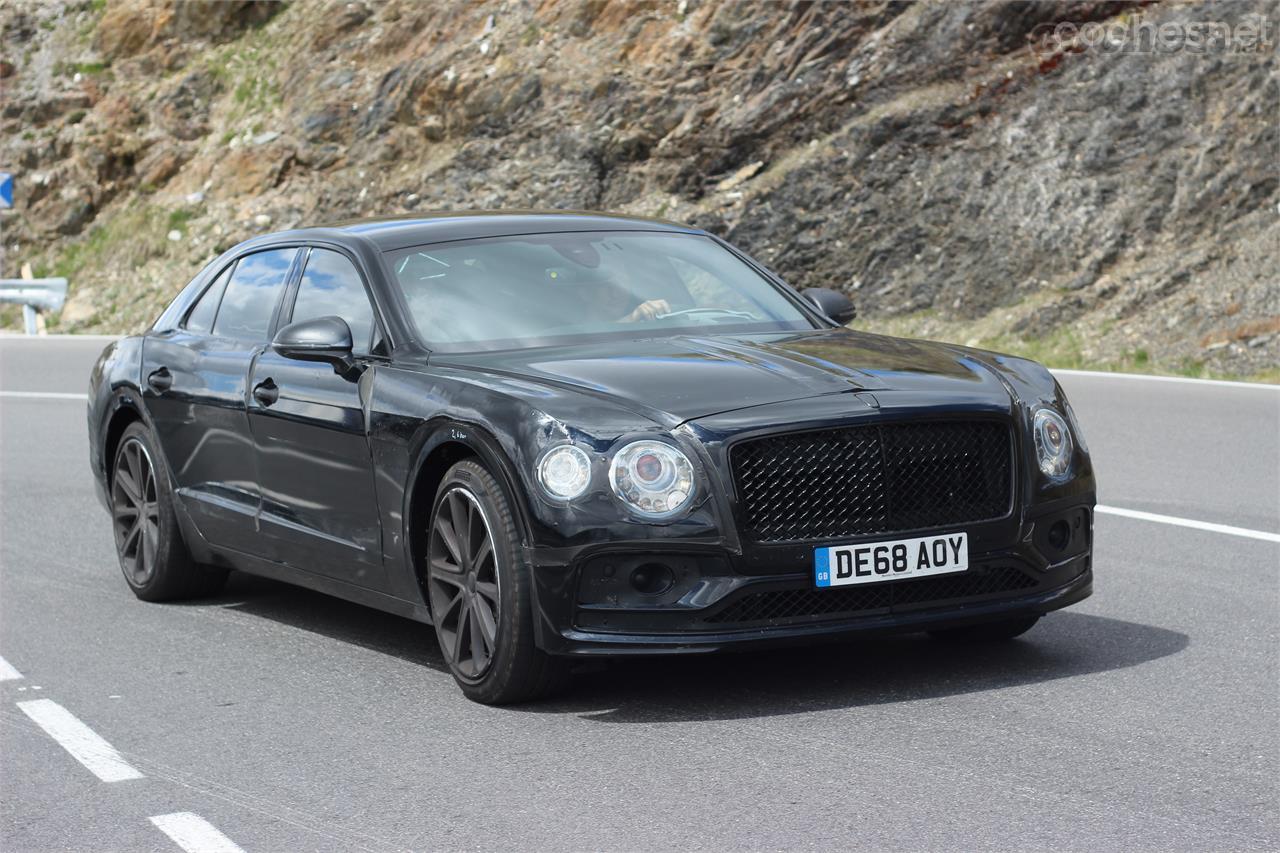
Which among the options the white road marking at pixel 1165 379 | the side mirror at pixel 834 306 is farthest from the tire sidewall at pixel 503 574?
the white road marking at pixel 1165 379

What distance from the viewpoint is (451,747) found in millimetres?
5680

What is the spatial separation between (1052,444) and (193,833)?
3.03 m

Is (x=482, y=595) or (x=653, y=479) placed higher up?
(x=653, y=479)

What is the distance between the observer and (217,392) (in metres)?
7.82

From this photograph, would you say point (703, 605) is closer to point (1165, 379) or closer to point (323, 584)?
point (323, 584)

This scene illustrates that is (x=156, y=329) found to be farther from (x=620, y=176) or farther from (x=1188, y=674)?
(x=620, y=176)

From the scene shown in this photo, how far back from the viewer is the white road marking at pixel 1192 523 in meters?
9.09

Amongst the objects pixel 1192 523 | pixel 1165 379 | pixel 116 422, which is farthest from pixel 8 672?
pixel 1165 379

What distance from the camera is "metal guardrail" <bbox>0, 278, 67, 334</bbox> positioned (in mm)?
28531

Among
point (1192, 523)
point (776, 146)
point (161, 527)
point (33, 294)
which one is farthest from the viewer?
point (33, 294)

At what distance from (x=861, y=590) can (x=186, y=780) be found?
206 centimetres

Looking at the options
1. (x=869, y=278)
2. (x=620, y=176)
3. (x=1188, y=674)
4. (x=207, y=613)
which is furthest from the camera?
(x=620, y=176)

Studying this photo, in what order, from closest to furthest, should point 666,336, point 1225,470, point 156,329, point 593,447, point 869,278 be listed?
point 593,447 < point 666,336 < point 156,329 < point 1225,470 < point 869,278

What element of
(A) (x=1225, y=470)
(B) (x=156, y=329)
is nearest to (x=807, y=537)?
(B) (x=156, y=329)
